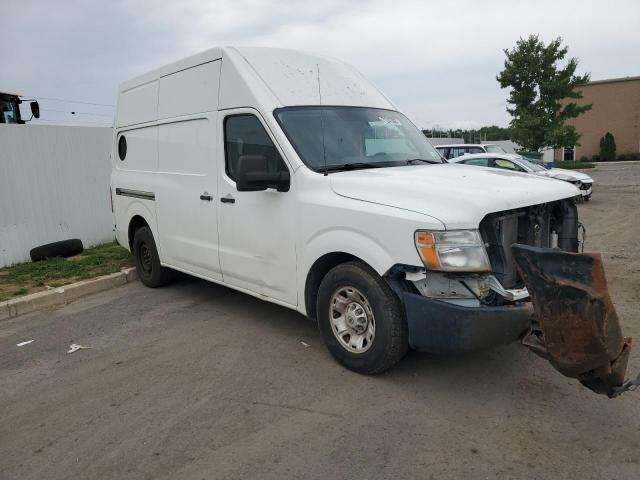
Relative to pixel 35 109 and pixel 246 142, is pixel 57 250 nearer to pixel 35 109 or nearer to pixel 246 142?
pixel 35 109

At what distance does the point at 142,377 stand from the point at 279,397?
122 cm

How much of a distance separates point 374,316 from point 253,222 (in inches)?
60.8

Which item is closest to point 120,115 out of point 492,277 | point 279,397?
point 279,397

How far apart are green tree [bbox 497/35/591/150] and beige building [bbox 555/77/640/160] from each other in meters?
18.2

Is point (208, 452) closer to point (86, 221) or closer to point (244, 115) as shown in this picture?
point (244, 115)

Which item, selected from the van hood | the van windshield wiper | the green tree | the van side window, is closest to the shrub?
the green tree

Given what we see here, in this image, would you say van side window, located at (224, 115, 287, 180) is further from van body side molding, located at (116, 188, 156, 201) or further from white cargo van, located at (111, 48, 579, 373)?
van body side molding, located at (116, 188, 156, 201)

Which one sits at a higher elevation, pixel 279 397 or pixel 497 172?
pixel 497 172

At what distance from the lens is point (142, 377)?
4.13m

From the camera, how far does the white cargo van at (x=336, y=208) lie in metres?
3.33

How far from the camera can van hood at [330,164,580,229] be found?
332 centimetres

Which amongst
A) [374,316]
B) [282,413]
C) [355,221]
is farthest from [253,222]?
[282,413]

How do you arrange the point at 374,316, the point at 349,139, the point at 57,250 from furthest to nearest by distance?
the point at 57,250 → the point at 349,139 → the point at 374,316

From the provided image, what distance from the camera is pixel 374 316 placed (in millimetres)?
3643
